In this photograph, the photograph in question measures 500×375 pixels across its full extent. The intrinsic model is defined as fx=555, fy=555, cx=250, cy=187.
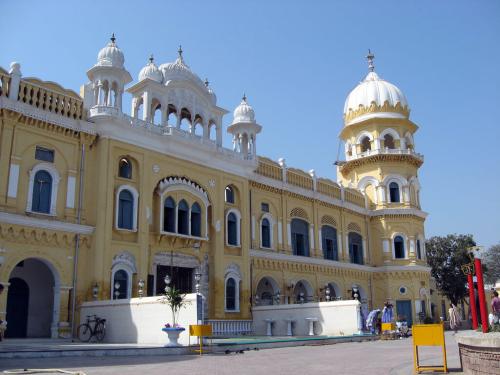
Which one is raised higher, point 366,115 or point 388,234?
point 366,115

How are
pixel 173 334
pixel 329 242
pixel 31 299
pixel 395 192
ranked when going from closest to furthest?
pixel 173 334
pixel 31 299
pixel 329 242
pixel 395 192

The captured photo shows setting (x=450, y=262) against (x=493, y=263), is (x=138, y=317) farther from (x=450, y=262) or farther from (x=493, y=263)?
(x=493, y=263)

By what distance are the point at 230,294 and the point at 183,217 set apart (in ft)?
14.5

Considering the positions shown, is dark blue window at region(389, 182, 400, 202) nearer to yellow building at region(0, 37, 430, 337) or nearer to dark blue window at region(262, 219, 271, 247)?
yellow building at region(0, 37, 430, 337)

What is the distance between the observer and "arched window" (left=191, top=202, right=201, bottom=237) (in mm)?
24844

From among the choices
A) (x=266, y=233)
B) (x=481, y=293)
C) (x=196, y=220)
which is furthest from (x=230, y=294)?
(x=481, y=293)

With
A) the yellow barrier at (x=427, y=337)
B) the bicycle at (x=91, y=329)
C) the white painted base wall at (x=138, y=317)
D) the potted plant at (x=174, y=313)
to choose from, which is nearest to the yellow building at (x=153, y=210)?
the bicycle at (x=91, y=329)

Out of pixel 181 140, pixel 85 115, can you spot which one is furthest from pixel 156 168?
pixel 85 115

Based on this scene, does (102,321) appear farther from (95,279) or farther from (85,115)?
(85,115)

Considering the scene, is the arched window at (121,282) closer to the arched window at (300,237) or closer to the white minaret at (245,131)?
the white minaret at (245,131)

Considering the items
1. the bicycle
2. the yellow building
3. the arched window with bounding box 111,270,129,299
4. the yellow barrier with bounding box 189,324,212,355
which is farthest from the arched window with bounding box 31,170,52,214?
the yellow barrier with bounding box 189,324,212,355

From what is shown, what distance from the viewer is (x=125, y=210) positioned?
22.1 m

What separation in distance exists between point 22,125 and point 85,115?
108 inches

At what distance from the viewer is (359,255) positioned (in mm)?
37406
